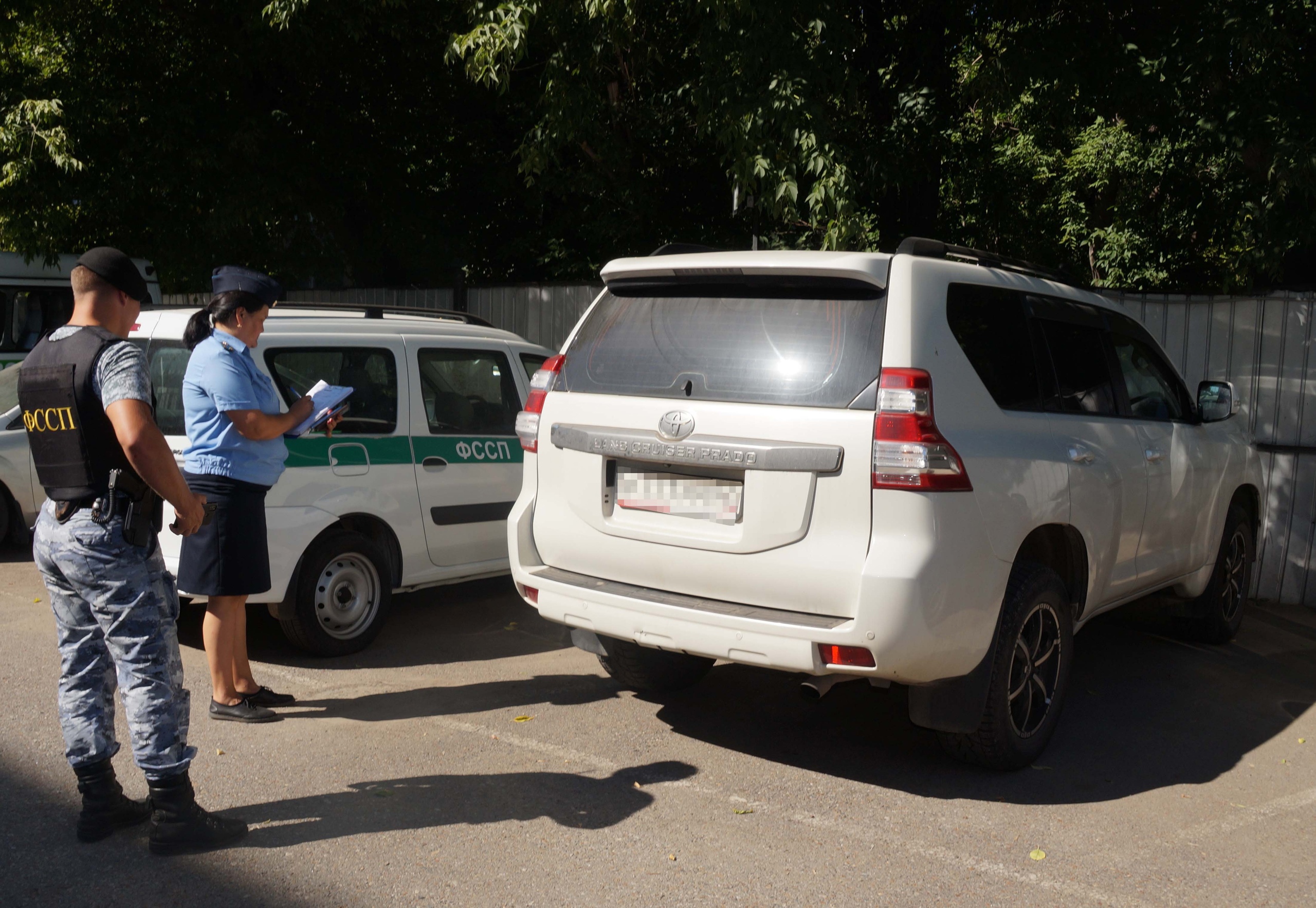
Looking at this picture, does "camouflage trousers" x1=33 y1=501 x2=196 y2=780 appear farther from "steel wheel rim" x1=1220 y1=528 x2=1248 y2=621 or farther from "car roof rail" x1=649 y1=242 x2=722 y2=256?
"steel wheel rim" x1=1220 y1=528 x2=1248 y2=621

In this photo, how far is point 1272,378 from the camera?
797cm

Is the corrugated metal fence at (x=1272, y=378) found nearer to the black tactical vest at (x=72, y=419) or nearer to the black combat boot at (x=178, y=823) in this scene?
the black combat boot at (x=178, y=823)

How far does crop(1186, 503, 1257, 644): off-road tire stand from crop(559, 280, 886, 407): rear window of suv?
3497mm

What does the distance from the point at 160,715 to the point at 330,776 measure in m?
0.88

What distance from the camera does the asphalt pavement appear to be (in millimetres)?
3598

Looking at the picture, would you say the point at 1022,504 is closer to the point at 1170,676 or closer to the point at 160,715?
the point at 1170,676

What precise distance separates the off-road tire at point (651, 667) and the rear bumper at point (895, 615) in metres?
0.96

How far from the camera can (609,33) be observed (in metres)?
8.59

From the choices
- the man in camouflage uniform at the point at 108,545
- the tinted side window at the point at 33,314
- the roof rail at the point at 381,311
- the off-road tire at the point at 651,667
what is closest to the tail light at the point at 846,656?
the off-road tire at the point at 651,667

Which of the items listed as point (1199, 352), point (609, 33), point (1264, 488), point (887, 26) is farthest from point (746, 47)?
point (1264, 488)

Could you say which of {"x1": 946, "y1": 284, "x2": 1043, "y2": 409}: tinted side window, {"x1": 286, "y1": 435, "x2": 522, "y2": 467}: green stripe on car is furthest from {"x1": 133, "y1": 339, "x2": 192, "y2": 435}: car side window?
{"x1": 946, "y1": 284, "x2": 1043, "y2": 409}: tinted side window

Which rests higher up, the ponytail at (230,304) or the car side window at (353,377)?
the ponytail at (230,304)

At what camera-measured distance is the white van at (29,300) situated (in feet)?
41.2

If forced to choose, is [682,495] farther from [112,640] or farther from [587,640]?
[112,640]
